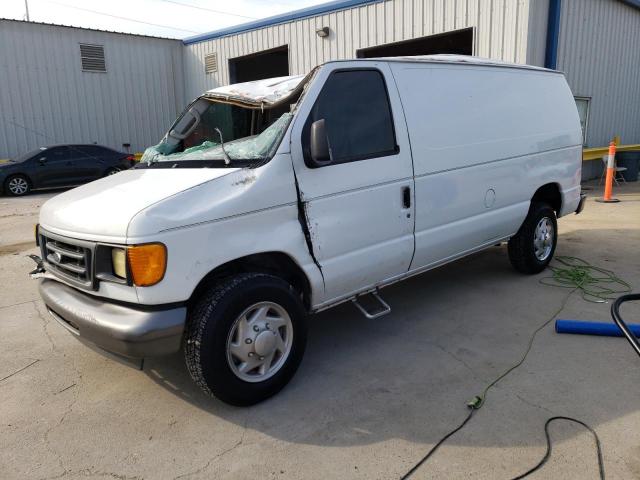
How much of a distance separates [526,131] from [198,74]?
50.3 feet

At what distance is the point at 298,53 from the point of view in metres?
14.3

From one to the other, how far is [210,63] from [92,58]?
13.2 feet

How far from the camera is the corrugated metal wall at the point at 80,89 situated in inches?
638

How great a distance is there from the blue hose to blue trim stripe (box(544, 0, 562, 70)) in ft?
28.3

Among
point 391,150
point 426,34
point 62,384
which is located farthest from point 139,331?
point 426,34

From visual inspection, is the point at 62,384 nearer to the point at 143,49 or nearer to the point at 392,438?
the point at 392,438

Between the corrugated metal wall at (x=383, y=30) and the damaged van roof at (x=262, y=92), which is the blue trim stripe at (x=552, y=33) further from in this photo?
the damaged van roof at (x=262, y=92)

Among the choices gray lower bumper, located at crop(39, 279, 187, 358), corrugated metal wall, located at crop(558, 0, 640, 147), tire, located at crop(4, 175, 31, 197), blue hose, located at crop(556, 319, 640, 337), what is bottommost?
blue hose, located at crop(556, 319, 640, 337)

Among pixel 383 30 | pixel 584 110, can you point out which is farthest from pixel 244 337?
pixel 584 110

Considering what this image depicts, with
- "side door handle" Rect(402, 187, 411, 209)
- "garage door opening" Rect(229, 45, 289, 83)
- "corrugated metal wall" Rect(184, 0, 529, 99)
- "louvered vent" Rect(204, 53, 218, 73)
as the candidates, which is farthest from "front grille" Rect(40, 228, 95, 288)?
"garage door opening" Rect(229, 45, 289, 83)

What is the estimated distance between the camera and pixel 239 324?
3.03 metres

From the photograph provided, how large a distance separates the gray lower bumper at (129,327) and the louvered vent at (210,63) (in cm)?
1578

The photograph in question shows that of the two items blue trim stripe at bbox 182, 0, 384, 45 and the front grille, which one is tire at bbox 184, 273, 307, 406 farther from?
blue trim stripe at bbox 182, 0, 384, 45

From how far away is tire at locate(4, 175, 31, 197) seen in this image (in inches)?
551
